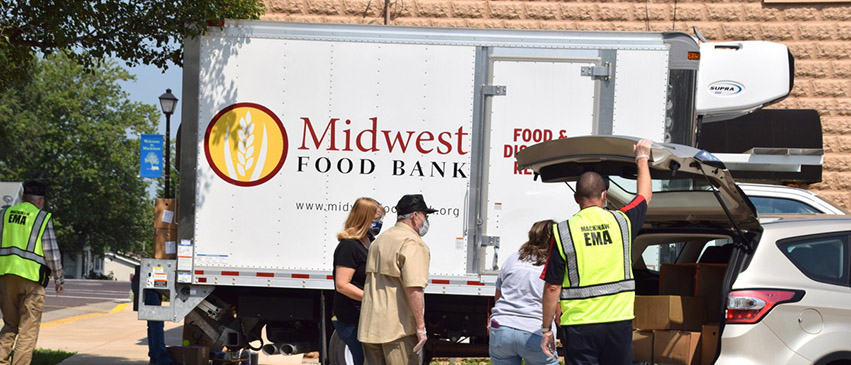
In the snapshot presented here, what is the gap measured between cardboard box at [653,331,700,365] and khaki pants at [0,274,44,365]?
5476 millimetres

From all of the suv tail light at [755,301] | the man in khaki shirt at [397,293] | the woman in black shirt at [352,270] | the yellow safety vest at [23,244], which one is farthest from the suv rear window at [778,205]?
the yellow safety vest at [23,244]

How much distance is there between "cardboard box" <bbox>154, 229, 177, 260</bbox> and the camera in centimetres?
850

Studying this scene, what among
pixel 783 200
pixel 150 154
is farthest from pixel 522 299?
pixel 150 154

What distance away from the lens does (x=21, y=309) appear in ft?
28.3

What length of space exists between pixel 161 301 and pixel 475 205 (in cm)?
300

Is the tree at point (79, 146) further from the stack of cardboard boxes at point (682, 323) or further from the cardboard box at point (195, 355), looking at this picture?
the stack of cardboard boxes at point (682, 323)

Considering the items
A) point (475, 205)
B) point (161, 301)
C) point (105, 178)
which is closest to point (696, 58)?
point (475, 205)

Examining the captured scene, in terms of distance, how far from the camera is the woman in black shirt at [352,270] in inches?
248

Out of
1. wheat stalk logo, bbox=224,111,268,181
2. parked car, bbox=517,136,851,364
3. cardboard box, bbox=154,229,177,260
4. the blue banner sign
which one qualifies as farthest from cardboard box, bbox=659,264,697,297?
the blue banner sign

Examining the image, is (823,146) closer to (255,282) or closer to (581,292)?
(255,282)

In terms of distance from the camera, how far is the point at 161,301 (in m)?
8.66

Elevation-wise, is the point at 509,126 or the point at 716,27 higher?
the point at 716,27

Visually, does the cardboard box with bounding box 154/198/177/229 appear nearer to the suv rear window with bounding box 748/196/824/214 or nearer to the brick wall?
the suv rear window with bounding box 748/196/824/214

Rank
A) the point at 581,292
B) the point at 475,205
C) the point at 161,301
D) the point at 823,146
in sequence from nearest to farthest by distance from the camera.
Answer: the point at 581,292 → the point at 475,205 → the point at 161,301 → the point at 823,146
